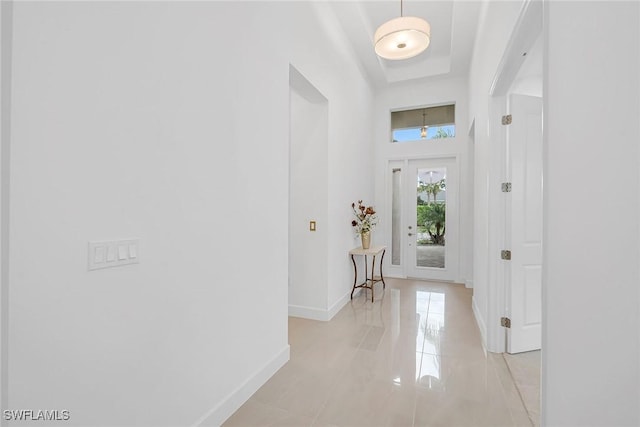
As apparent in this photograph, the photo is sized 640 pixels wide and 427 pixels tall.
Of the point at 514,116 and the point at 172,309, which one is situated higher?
the point at 514,116

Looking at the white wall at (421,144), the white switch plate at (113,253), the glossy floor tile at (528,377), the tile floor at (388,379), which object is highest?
the white wall at (421,144)

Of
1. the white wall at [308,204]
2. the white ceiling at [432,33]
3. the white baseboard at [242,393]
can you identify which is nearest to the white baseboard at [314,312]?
the white wall at [308,204]

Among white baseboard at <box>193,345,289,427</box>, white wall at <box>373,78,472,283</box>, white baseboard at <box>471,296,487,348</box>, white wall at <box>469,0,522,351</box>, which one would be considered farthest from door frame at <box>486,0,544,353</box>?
white wall at <box>373,78,472,283</box>

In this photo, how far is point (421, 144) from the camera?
5.44m

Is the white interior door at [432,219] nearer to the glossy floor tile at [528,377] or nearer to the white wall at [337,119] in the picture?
the white wall at [337,119]

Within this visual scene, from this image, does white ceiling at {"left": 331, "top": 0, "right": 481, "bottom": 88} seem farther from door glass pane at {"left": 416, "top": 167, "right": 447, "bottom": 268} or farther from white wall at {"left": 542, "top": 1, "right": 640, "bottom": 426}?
white wall at {"left": 542, "top": 1, "right": 640, "bottom": 426}

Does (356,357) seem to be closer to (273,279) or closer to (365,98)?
(273,279)

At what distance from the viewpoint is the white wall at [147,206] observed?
101 centimetres

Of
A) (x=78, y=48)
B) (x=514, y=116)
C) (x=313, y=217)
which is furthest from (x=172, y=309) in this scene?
(x=514, y=116)

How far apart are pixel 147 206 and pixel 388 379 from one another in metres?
2.05

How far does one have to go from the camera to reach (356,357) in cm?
260

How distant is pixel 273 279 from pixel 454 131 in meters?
4.49

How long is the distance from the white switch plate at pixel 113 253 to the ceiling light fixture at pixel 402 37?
3.01 metres

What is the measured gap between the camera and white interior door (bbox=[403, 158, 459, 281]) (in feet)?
17.4
